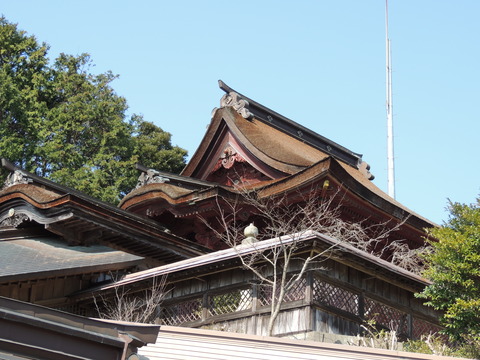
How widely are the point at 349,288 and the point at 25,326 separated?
261 inches

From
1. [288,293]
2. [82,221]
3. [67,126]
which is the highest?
[67,126]

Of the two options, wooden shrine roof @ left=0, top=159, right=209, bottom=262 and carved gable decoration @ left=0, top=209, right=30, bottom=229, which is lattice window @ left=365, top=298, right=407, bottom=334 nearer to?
wooden shrine roof @ left=0, top=159, right=209, bottom=262

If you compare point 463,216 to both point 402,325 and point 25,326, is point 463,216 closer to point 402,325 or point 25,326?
point 402,325

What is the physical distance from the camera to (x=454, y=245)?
13.3m

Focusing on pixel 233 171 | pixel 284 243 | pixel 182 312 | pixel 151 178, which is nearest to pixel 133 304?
pixel 182 312

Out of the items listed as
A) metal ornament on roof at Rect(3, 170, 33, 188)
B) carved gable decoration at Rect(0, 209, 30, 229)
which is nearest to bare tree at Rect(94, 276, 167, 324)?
carved gable decoration at Rect(0, 209, 30, 229)

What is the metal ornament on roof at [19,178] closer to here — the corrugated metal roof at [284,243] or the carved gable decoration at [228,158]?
the corrugated metal roof at [284,243]

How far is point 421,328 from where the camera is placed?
15375 mm

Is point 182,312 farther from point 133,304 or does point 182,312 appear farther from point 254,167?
point 254,167

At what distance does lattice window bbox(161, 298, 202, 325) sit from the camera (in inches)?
587

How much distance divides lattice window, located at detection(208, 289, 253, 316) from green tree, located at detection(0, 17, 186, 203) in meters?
15.9

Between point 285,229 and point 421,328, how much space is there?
3.19 metres

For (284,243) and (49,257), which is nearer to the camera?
(284,243)

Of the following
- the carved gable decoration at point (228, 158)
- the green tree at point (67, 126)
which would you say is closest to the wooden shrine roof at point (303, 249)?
the carved gable decoration at point (228, 158)
